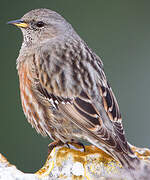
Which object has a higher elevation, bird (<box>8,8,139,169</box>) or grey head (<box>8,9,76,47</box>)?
grey head (<box>8,9,76,47</box>)

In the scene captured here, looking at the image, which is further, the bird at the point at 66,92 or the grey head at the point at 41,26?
the grey head at the point at 41,26

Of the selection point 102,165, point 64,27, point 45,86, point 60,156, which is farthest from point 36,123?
point 64,27

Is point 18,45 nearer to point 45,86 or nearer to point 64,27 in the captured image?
point 64,27

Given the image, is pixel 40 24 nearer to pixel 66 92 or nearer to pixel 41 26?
pixel 41 26

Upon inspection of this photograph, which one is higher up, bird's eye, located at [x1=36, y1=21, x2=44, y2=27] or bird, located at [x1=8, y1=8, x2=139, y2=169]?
bird's eye, located at [x1=36, y1=21, x2=44, y2=27]

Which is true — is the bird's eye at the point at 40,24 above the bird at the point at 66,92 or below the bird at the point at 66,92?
above

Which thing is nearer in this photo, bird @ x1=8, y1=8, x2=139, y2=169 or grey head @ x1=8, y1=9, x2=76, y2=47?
bird @ x1=8, y1=8, x2=139, y2=169

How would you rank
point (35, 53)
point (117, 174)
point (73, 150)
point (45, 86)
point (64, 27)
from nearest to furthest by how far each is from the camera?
point (117, 174)
point (73, 150)
point (45, 86)
point (35, 53)
point (64, 27)
